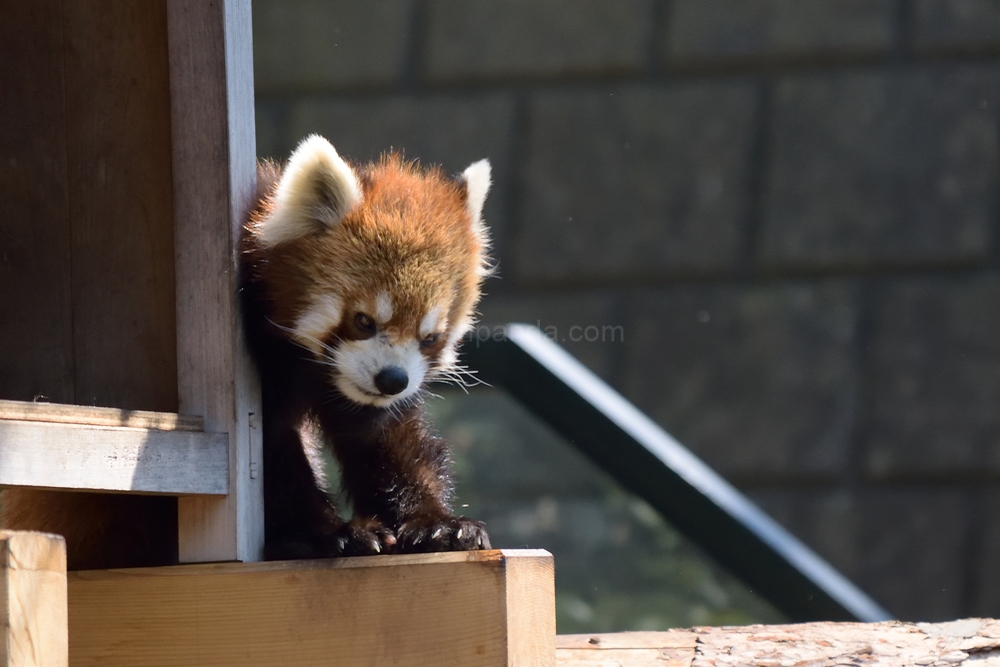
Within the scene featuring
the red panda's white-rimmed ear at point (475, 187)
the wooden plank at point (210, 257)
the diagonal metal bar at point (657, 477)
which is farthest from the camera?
the diagonal metal bar at point (657, 477)

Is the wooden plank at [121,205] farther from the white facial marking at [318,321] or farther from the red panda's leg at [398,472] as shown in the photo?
the red panda's leg at [398,472]

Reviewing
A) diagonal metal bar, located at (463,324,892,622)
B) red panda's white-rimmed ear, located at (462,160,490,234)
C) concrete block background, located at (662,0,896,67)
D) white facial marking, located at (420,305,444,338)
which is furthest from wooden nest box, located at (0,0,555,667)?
concrete block background, located at (662,0,896,67)

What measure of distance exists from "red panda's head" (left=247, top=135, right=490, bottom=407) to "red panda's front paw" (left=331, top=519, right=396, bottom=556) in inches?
13.6

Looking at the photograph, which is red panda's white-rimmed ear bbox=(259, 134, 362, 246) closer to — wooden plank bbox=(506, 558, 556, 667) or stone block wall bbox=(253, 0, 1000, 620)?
wooden plank bbox=(506, 558, 556, 667)

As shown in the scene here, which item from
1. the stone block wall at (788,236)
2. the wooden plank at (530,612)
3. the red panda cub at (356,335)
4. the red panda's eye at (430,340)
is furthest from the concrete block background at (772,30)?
the wooden plank at (530,612)

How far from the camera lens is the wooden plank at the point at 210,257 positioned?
1.98 meters

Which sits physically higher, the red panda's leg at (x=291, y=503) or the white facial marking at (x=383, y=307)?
the white facial marking at (x=383, y=307)

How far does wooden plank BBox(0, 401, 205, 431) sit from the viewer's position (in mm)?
1618

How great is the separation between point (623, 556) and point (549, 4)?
2.55 metres

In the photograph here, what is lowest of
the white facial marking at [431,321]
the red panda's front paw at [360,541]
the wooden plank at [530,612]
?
the wooden plank at [530,612]

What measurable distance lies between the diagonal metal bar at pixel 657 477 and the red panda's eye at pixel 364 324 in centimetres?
85

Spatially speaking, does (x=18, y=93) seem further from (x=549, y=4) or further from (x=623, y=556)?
(x=549, y=4)

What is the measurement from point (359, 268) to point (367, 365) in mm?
204

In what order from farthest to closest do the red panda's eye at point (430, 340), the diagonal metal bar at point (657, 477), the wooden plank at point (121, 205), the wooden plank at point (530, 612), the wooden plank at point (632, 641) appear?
the diagonal metal bar at point (657, 477) → the red panda's eye at point (430, 340) → the wooden plank at point (632, 641) → the wooden plank at point (121, 205) → the wooden plank at point (530, 612)
